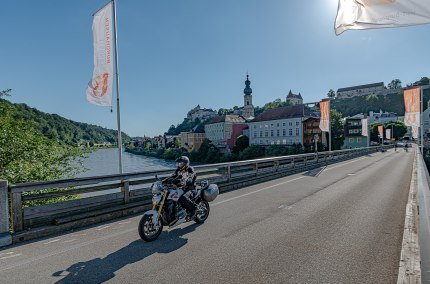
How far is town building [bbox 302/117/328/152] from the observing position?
238 feet

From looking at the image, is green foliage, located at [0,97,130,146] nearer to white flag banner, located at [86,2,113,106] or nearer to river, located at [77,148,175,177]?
river, located at [77,148,175,177]

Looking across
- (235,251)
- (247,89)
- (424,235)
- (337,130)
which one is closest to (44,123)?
(235,251)

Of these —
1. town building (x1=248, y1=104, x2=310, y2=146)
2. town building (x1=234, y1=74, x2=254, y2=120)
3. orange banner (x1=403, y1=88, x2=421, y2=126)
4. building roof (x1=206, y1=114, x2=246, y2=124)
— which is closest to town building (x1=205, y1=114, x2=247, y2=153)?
building roof (x1=206, y1=114, x2=246, y2=124)

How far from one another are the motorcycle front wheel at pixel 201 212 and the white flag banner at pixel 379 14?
459cm

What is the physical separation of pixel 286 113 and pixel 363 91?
118 metres

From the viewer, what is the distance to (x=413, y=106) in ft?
72.2

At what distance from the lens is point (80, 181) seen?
6551 mm

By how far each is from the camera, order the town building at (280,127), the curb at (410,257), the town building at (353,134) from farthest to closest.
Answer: the town building at (280,127) < the town building at (353,134) < the curb at (410,257)

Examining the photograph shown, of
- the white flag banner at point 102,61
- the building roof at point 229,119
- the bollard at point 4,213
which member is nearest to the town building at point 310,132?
the building roof at point 229,119

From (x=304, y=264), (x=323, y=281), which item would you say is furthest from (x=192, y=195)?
(x=323, y=281)

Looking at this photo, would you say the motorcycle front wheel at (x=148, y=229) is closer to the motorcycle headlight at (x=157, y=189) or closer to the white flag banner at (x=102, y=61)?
the motorcycle headlight at (x=157, y=189)

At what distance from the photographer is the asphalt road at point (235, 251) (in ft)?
12.5

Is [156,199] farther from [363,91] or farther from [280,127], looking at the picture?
[363,91]

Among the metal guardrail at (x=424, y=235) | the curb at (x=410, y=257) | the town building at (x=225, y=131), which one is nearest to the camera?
the metal guardrail at (x=424, y=235)
